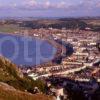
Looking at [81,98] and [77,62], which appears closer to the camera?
[81,98]

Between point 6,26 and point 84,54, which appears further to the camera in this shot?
point 6,26

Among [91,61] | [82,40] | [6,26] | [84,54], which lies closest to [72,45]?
[82,40]

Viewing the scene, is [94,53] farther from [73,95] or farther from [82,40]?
[73,95]

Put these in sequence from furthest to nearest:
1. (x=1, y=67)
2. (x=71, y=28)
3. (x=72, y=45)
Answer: (x=71, y=28)
(x=72, y=45)
(x=1, y=67)

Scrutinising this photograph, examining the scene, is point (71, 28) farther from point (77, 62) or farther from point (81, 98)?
point (81, 98)

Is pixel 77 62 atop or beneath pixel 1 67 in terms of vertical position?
beneath

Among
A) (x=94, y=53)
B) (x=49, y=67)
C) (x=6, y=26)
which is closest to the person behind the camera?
(x=49, y=67)

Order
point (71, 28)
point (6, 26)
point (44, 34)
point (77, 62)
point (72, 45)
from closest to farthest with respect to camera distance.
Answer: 1. point (77, 62)
2. point (72, 45)
3. point (44, 34)
4. point (71, 28)
5. point (6, 26)

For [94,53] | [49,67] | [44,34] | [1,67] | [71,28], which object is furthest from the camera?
[71,28]

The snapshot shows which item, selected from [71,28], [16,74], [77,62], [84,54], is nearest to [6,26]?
[71,28]
